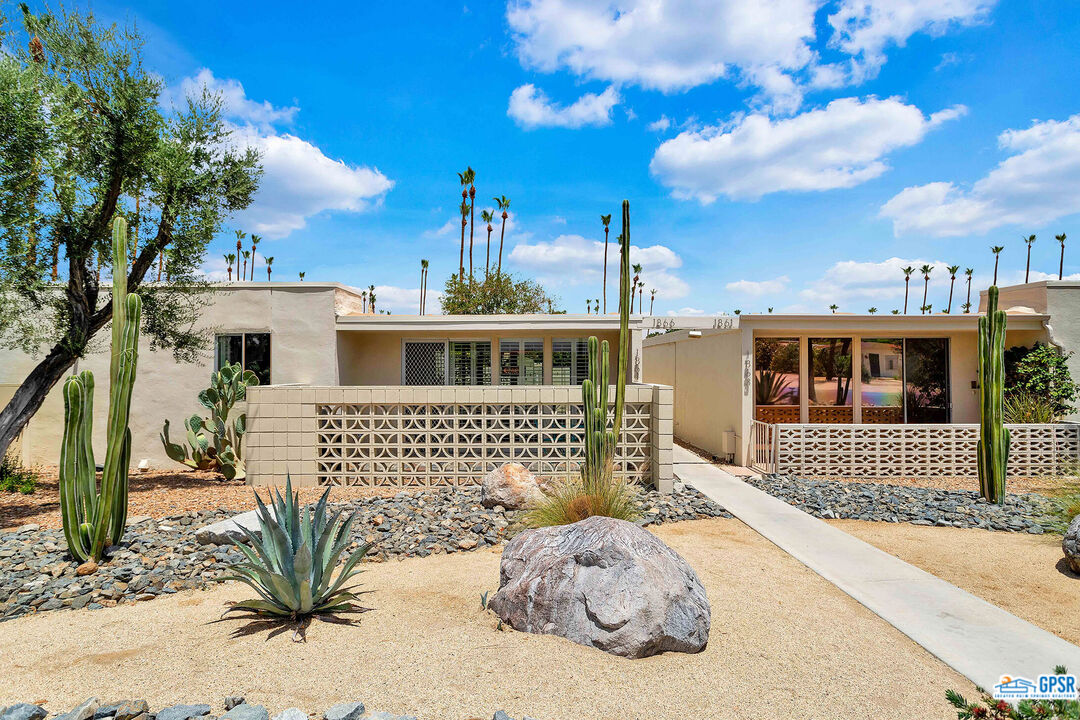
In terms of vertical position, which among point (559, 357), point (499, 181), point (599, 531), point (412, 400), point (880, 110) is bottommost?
point (599, 531)

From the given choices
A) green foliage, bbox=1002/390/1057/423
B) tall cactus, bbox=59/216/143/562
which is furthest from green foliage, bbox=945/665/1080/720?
green foliage, bbox=1002/390/1057/423

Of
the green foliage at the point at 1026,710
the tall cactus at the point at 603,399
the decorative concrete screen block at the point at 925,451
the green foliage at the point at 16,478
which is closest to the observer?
the green foliage at the point at 1026,710

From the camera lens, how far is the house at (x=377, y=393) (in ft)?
30.7

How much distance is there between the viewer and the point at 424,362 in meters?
13.3

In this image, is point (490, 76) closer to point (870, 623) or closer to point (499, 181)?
point (870, 623)

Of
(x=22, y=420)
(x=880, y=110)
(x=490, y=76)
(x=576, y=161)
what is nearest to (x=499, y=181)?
(x=576, y=161)

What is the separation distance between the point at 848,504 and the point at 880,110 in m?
7.29

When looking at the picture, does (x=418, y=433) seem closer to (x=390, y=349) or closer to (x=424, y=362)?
(x=424, y=362)

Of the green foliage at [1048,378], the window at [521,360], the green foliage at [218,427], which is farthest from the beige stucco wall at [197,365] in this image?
the green foliage at [1048,378]

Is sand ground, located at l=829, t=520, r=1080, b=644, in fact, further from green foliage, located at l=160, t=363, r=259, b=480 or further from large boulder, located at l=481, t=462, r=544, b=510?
green foliage, located at l=160, t=363, r=259, b=480

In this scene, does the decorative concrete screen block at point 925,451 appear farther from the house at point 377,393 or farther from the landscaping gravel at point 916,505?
the house at point 377,393

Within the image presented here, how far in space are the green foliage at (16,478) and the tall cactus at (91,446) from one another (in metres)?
5.22

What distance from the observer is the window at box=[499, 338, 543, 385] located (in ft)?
43.3

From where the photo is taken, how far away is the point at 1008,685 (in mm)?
3404
